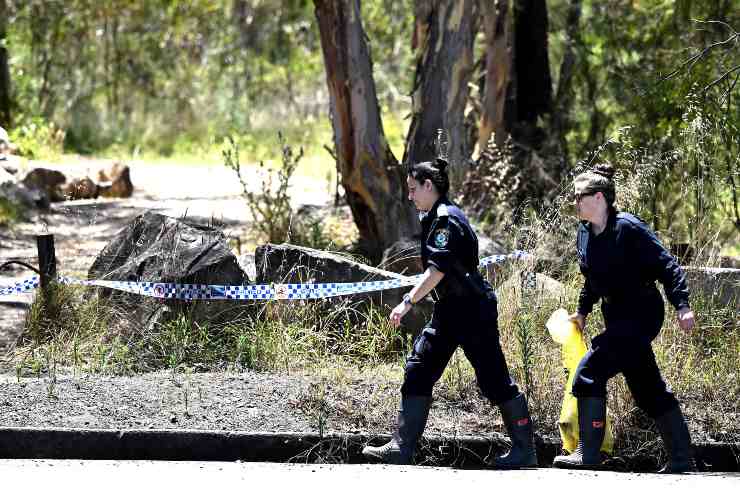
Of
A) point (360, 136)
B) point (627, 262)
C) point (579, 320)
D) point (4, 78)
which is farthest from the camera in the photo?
point (4, 78)

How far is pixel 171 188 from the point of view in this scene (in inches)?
739

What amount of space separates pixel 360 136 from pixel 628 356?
5.70 meters

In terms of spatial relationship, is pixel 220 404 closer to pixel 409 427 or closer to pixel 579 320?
pixel 409 427

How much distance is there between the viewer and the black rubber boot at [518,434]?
7.03 m

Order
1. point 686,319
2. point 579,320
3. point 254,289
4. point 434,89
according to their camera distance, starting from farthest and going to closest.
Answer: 1. point 434,89
2. point 254,289
3. point 579,320
4. point 686,319

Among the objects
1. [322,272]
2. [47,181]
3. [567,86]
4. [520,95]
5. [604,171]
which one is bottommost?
[322,272]

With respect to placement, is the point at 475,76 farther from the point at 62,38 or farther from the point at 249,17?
the point at 249,17

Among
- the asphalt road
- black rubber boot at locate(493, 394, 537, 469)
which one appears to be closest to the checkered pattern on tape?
the asphalt road

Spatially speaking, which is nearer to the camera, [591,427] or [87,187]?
[591,427]

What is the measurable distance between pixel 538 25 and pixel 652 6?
1.41 m

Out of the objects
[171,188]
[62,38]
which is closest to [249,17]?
[62,38]

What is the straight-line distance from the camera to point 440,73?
1295cm

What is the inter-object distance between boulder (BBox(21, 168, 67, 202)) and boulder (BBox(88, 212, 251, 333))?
22.8ft

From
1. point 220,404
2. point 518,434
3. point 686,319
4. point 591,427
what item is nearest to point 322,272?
point 220,404
